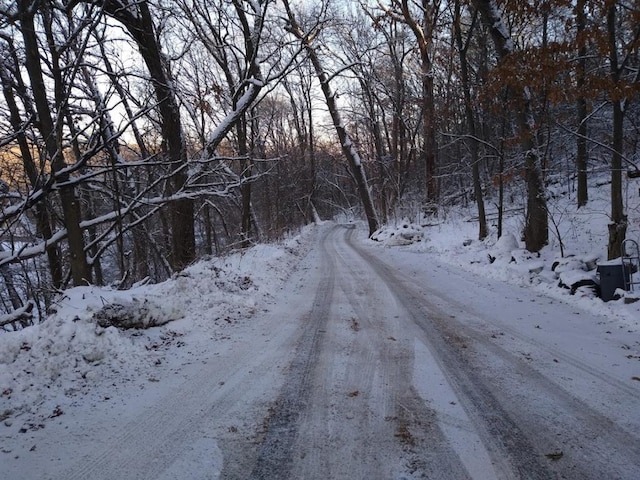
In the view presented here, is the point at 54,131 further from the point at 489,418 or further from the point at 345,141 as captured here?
the point at 345,141

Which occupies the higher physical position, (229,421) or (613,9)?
(613,9)

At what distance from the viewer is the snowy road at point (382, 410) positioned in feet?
8.73

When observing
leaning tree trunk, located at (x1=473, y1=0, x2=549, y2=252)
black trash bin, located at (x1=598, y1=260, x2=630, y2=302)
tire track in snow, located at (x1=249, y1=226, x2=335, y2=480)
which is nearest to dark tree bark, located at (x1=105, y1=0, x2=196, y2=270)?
tire track in snow, located at (x1=249, y1=226, x2=335, y2=480)

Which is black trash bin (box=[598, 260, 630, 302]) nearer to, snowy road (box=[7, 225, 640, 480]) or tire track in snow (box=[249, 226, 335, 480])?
snowy road (box=[7, 225, 640, 480])

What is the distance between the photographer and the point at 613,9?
6.93m

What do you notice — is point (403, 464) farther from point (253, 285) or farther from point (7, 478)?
point (253, 285)

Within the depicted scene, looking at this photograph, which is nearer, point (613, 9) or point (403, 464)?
point (403, 464)

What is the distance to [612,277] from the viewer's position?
627cm

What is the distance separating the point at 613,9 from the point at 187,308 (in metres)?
8.43

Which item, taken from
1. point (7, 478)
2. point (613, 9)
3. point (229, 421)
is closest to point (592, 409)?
point (229, 421)

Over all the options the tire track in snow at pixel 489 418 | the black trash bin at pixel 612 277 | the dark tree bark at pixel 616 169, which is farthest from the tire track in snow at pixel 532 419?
the dark tree bark at pixel 616 169

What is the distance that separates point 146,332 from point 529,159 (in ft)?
30.1

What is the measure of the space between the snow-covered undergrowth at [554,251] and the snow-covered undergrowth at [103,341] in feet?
17.6

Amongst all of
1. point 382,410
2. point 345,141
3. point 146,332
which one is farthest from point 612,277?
point 345,141
